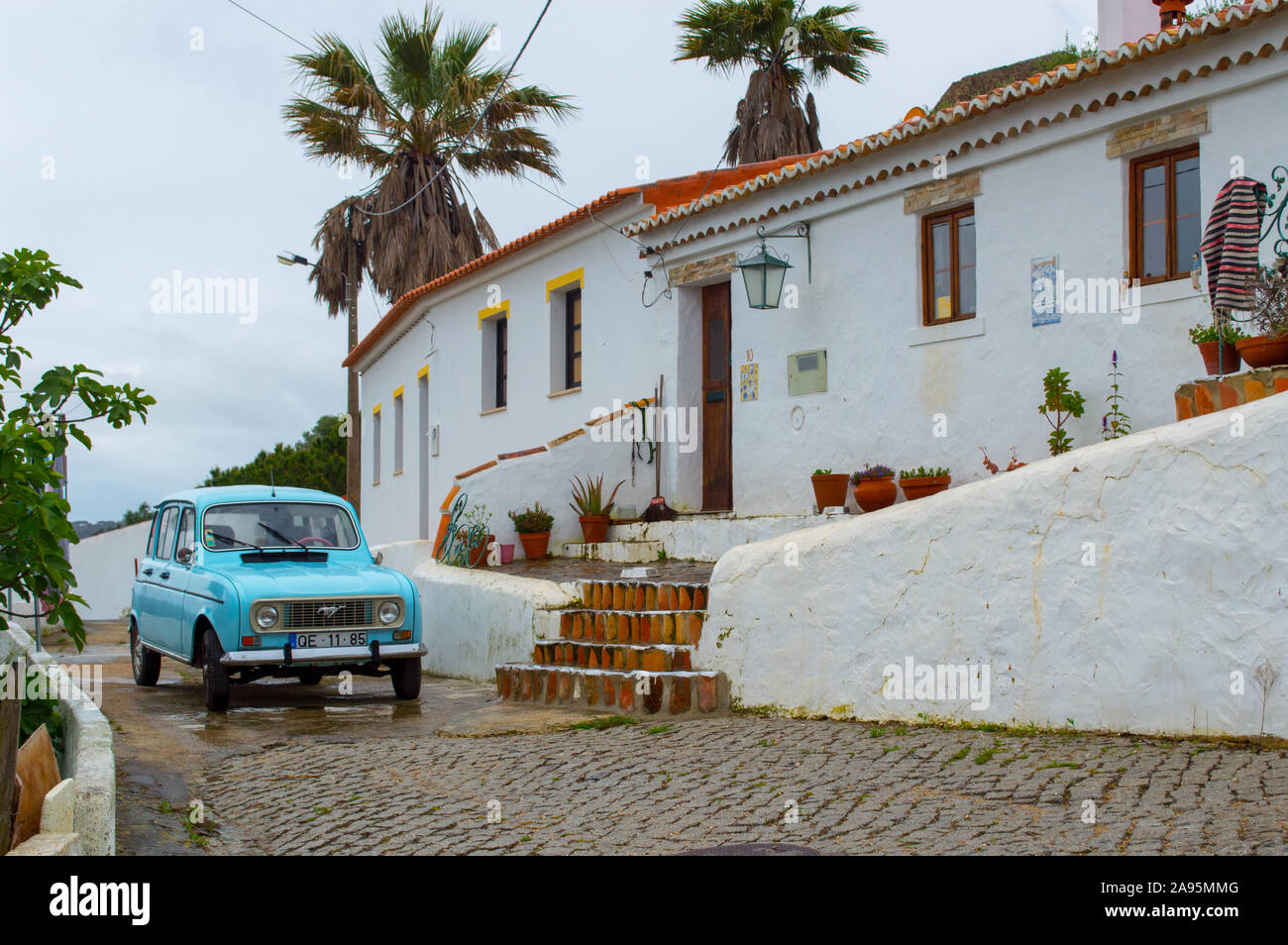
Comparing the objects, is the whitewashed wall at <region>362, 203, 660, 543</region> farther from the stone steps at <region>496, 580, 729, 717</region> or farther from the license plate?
the license plate

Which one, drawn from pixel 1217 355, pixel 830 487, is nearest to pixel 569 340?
pixel 830 487

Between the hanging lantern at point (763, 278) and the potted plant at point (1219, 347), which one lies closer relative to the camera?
the potted plant at point (1219, 347)

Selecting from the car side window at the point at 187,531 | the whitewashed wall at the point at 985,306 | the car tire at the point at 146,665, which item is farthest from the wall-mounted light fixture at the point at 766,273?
the car tire at the point at 146,665

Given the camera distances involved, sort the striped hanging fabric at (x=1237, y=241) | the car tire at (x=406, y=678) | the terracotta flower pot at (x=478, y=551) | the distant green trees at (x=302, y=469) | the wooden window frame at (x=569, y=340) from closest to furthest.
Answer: the striped hanging fabric at (x=1237, y=241) < the car tire at (x=406, y=678) < the terracotta flower pot at (x=478, y=551) < the wooden window frame at (x=569, y=340) < the distant green trees at (x=302, y=469)

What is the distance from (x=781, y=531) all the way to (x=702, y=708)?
3116 millimetres

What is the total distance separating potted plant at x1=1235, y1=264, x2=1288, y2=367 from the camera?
732 centimetres

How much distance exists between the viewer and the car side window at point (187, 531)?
10134 millimetres

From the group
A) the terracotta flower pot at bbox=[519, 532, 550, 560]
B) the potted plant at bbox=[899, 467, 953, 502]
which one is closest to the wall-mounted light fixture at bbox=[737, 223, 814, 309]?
the potted plant at bbox=[899, 467, 953, 502]

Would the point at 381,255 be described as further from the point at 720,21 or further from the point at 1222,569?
the point at 1222,569

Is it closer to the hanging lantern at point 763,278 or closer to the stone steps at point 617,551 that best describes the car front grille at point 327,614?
the stone steps at point 617,551

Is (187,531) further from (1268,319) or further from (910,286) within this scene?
(1268,319)

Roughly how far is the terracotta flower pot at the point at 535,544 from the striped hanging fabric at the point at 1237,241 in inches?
301

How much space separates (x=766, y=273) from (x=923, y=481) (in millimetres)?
2756

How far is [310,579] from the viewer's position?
9.39 metres
